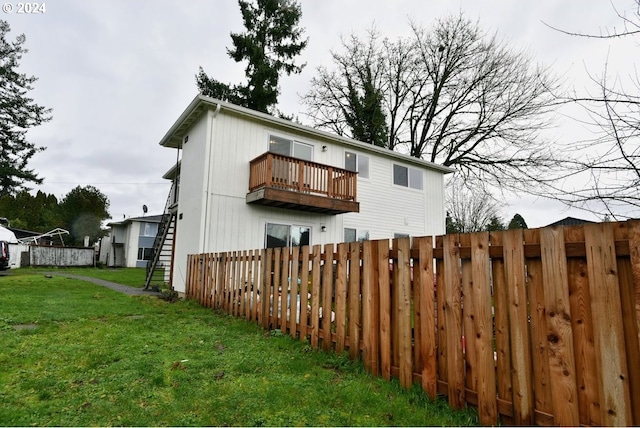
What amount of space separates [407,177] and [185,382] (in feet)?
42.7

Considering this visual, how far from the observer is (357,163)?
13.0 metres

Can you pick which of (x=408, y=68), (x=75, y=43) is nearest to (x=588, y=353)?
(x=75, y=43)

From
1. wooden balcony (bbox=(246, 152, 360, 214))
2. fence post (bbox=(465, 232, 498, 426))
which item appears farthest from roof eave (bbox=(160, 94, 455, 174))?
fence post (bbox=(465, 232, 498, 426))

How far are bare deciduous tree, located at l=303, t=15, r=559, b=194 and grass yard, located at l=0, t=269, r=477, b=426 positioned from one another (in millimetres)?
15283

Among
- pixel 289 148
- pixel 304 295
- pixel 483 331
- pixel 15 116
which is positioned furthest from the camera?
pixel 15 116

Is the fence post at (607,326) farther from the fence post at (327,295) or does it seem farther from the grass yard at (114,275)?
the grass yard at (114,275)

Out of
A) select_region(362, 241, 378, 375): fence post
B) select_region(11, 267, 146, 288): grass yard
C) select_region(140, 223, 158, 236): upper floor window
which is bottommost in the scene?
select_region(11, 267, 146, 288): grass yard

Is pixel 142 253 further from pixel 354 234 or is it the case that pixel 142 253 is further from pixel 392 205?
pixel 392 205

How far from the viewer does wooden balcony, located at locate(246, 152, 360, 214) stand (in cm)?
951

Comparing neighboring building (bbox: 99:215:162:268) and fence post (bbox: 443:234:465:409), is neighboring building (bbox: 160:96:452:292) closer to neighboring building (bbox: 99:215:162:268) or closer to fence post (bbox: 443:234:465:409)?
fence post (bbox: 443:234:465:409)

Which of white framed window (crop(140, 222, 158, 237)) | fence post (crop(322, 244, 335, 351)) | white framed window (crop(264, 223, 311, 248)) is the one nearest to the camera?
fence post (crop(322, 244, 335, 351))

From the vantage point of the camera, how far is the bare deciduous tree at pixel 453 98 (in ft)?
55.1

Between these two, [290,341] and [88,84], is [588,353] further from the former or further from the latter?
[88,84]

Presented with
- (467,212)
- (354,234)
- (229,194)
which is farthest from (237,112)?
(467,212)
